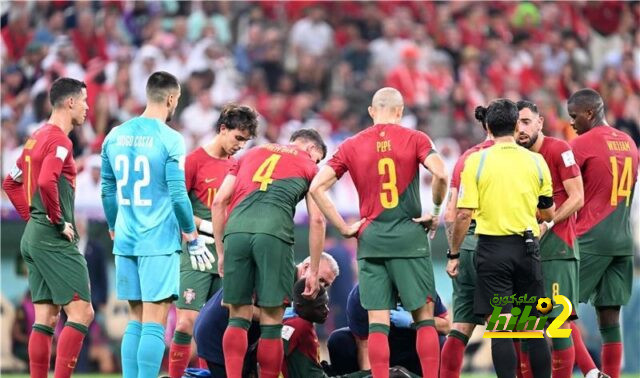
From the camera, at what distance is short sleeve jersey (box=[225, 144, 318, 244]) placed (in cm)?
1016

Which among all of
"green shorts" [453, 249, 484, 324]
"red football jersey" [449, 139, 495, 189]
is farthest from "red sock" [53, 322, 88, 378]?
"red football jersey" [449, 139, 495, 189]

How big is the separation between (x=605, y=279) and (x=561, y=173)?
145cm

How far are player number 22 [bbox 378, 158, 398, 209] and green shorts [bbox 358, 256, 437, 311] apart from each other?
0.48 metres

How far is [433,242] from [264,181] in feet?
22.0

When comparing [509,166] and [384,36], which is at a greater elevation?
[384,36]

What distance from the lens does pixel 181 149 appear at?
1023 centimetres

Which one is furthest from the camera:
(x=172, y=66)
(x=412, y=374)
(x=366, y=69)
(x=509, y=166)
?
(x=366, y=69)

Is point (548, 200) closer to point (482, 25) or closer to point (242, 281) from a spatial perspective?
point (242, 281)

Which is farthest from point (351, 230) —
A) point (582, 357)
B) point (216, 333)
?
point (582, 357)

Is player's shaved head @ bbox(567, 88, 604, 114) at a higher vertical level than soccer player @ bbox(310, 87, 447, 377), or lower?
higher

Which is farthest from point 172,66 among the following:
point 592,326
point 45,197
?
point 45,197

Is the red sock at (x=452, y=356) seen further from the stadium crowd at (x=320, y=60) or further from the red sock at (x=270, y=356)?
the stadium crowd at (x=320, y=60)

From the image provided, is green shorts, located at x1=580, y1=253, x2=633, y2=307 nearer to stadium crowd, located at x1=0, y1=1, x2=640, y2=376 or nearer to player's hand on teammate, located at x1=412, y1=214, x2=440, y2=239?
player's hand on teammate, located at x1=412, y1=214, x2=440, y2=239

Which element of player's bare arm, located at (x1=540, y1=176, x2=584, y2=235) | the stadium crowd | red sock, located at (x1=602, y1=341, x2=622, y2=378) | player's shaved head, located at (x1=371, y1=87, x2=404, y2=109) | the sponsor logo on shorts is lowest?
red sock, located at (x1=602, y1=341, x2=622, y2=378)
